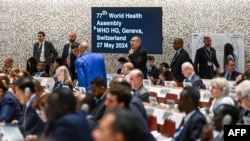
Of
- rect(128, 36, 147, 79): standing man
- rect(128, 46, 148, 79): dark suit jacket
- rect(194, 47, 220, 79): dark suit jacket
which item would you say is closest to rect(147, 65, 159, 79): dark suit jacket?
rect(194, 47, 220, 79): dark suit jacket

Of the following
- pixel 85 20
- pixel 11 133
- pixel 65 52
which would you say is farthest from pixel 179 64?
pixel 11 133

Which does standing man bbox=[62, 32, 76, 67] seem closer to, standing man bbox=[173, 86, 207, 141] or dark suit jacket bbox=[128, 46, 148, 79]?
dark suit jacket bbox=[128, 46, 148, 79]

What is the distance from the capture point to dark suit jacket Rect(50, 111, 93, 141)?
15.4 ft

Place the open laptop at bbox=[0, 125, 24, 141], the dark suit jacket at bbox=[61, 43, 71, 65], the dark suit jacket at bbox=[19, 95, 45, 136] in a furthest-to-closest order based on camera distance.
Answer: the dark suit jacket at bbox=[61, 43, 71, 65]
the dark suit jacket at bbox=[19, 95, 45, 136]
the open laptop at bbox=[0, 125, 24, 141]

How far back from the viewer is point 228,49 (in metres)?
14.8

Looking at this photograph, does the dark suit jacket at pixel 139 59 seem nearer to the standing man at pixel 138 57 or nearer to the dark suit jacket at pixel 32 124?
the standing man at pixel 138 57

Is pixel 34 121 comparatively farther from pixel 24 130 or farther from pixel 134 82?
pixel 134 82

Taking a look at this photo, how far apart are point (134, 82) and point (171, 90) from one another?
1.45 meters

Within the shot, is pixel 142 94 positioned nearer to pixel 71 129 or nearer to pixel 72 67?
pixel 71 129

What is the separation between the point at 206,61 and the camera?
577 inches

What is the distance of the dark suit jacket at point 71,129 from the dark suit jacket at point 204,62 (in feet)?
33.0

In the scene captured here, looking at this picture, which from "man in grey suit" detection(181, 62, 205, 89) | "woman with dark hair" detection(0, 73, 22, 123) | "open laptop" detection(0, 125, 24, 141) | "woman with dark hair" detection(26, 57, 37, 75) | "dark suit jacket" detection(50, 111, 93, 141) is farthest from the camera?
"woman with dark hair" detection(26, 57, 37, 75)

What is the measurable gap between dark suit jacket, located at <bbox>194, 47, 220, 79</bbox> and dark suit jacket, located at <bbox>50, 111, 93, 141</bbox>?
1007cm

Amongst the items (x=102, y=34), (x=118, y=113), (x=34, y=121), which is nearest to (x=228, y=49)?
(x=102, y=34)
